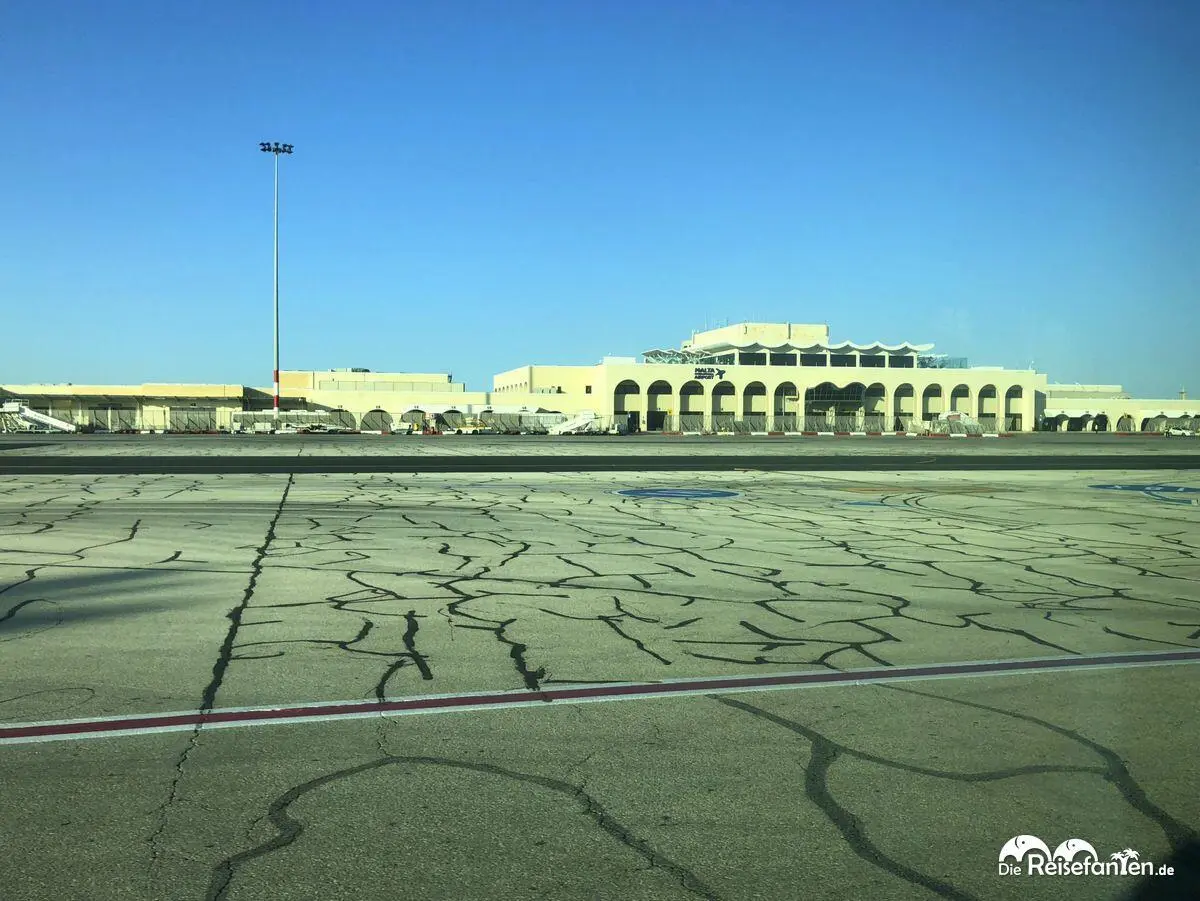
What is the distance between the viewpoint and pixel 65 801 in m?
4.73

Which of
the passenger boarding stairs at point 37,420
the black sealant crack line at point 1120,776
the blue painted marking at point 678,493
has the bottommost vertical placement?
the black sealant crack line at point 1120,776

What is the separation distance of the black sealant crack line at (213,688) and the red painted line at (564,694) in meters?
0.30

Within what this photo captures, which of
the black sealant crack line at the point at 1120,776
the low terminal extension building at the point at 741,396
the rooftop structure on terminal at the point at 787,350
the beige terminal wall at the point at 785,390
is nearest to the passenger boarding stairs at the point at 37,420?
the low terminal extension building at the point at 741,396

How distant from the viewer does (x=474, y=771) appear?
518 centimetres

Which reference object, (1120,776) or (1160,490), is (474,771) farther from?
(1160,490)

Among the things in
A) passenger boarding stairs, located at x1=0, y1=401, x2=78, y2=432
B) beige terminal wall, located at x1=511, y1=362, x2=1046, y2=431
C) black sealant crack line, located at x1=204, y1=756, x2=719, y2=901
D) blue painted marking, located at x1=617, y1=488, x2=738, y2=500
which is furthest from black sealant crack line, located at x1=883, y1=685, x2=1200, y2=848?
beige terminal wall, located at x1=511, y1=362, x2=1046, y2=431

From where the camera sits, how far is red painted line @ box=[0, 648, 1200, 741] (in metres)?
5.89

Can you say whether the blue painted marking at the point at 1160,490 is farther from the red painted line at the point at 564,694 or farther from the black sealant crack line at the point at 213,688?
the black sealant crack line at the point at 213,688

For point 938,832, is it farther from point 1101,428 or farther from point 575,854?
point 1101,428

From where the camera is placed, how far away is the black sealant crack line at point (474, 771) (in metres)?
4.00

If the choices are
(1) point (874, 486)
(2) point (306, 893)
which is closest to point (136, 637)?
(2) point (306, 893)

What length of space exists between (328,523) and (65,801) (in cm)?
1232

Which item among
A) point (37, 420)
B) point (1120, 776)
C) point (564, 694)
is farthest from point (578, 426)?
point (1120, 776)

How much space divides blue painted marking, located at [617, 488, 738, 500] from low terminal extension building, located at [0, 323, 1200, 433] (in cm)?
7225
